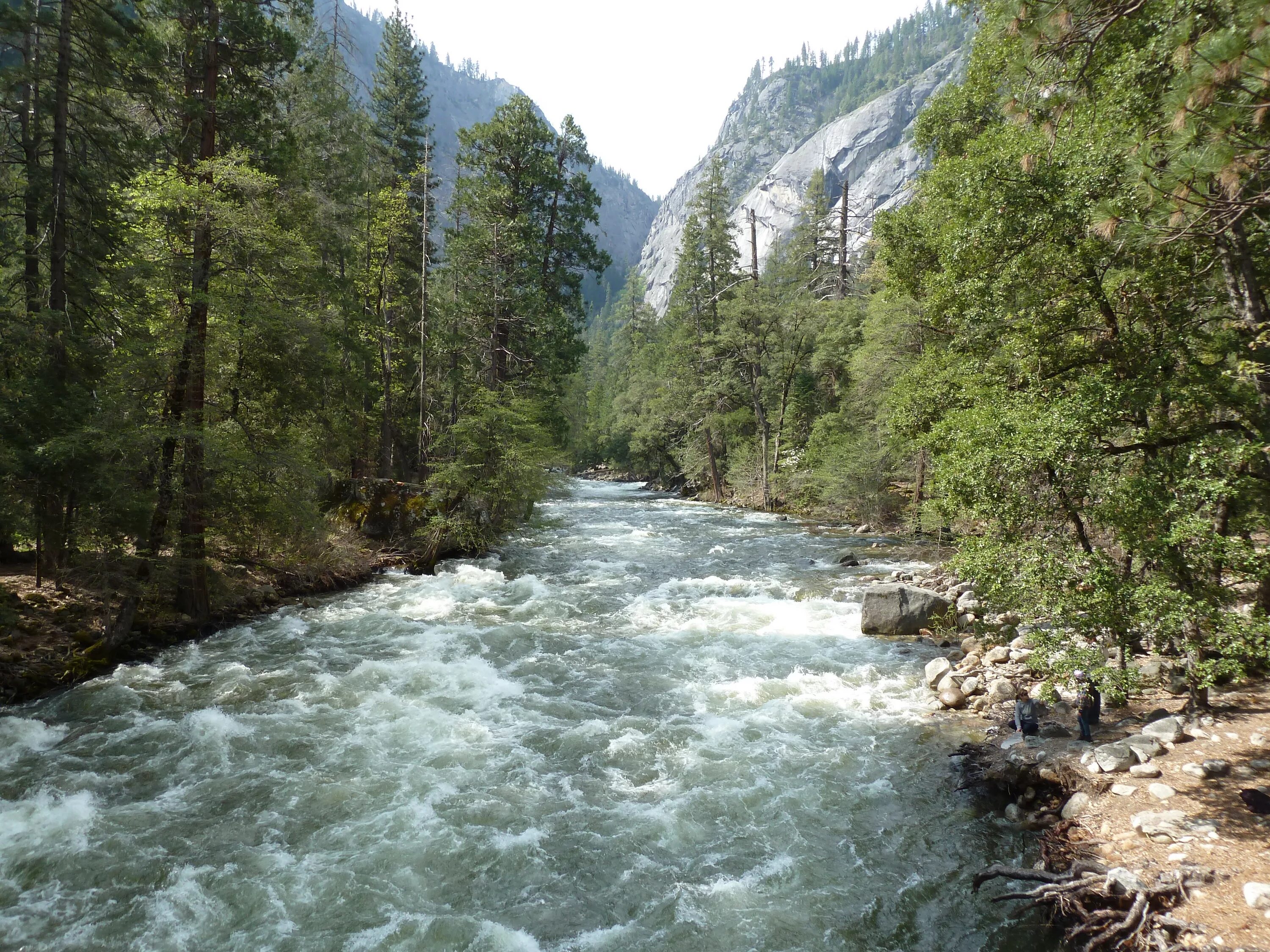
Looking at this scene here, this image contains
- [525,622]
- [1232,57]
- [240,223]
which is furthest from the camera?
[525,622]

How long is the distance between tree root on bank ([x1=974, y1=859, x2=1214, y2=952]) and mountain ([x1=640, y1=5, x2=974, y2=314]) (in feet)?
321

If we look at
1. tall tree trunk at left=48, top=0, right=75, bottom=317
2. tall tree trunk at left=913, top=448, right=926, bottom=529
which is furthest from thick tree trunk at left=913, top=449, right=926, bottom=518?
tall tree trunk at left=48, top=0, right=75, bottom=317

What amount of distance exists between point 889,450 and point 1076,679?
49.9 ft

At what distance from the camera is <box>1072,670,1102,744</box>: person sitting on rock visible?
659cm

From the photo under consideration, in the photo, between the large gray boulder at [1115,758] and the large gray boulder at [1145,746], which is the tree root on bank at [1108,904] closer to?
the large gray boulder at [1115,758]

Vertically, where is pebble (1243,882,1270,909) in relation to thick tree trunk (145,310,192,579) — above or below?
below

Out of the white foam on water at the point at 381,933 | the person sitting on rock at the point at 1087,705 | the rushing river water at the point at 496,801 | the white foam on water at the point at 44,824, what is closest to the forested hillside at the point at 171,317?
the rushing river water at the point at 496,801

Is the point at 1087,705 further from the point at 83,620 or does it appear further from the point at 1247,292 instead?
the point at 83,620

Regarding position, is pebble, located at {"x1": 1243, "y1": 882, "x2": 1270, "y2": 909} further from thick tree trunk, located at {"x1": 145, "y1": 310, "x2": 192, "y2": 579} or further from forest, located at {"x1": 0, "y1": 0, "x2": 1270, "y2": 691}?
thick tree trunk, located at {"x1": 145, "y1": 310, "x2": 192, "y2": 579}

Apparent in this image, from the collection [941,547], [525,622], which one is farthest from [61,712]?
[941,547]

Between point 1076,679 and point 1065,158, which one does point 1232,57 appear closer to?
point 1065,158

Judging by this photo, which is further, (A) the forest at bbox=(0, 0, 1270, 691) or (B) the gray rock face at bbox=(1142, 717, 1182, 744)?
(B) the gray rock face at bbox=(1142, 717, 1182, 744)

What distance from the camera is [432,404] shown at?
23.2 m

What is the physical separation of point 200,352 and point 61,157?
311 centimetres
